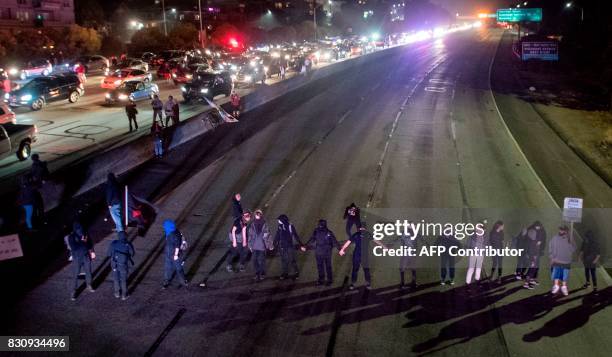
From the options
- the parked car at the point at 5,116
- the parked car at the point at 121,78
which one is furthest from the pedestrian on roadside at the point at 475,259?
the parked car at the point at 121,78

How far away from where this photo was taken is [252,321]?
9656mm

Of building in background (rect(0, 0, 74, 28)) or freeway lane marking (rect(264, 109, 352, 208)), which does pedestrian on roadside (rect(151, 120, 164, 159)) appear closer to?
freeway lane marking (rect(264, 109, 352, 208))

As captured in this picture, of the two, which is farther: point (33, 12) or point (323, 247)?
point (33, 12)

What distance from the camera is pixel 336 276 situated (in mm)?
11594

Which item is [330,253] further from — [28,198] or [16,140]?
[16,140]

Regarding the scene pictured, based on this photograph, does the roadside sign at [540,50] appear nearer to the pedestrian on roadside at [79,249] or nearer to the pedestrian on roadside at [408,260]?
Result: the pedestrian on roadside at [408,260]

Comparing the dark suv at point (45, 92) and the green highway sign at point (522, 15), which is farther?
the green highway sign at point (522, 15)

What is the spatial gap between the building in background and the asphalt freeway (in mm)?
50032

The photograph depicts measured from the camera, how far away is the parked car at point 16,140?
1845 centimetres

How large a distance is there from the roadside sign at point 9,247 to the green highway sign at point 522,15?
8517cm

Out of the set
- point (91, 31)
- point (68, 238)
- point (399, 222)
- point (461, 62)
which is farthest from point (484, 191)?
point (91, 31)

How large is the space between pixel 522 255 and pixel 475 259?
1.08m

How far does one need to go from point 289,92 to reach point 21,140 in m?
21.3

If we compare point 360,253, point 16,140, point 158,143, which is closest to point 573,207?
point 360,253
